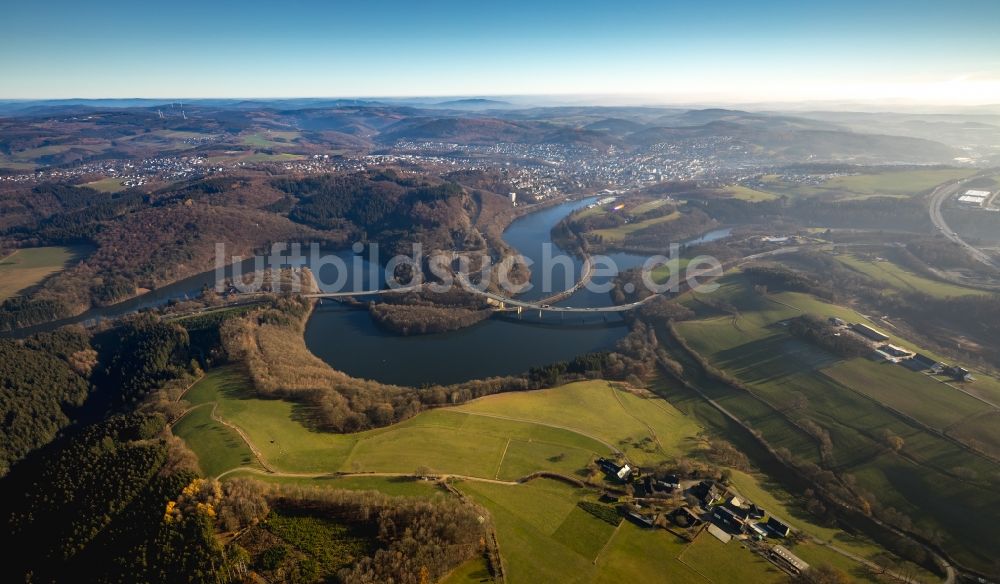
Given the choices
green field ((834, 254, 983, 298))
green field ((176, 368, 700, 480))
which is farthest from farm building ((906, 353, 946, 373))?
green field ((834, 254, 983, 298))

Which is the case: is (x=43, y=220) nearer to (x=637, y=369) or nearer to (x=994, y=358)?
(x=637, y=369)

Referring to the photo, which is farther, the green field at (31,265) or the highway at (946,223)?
the highway at (946,223)

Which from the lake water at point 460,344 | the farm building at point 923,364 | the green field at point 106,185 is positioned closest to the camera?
the farm building at point 923,364

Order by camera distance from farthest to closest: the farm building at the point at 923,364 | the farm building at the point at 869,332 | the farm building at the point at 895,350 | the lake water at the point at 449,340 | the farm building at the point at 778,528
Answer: the lake water at the point at 449,340 → the farm building at the point at 869,332 → the farm building at the point at 895,350 → the farm building at the point at 923,364 → the farm building at the point at 778,528

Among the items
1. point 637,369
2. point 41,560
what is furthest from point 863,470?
point 41,560

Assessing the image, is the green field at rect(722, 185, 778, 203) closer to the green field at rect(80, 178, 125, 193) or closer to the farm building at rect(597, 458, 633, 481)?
the farm building at rect(597, 458, 633, 481)

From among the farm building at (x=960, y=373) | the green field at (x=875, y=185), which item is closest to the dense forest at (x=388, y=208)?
the farm building at (x=960, y=373)

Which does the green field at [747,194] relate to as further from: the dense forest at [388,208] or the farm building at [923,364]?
the farm building at [923,364]

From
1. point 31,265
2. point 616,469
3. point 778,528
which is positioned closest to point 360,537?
point 616,469
